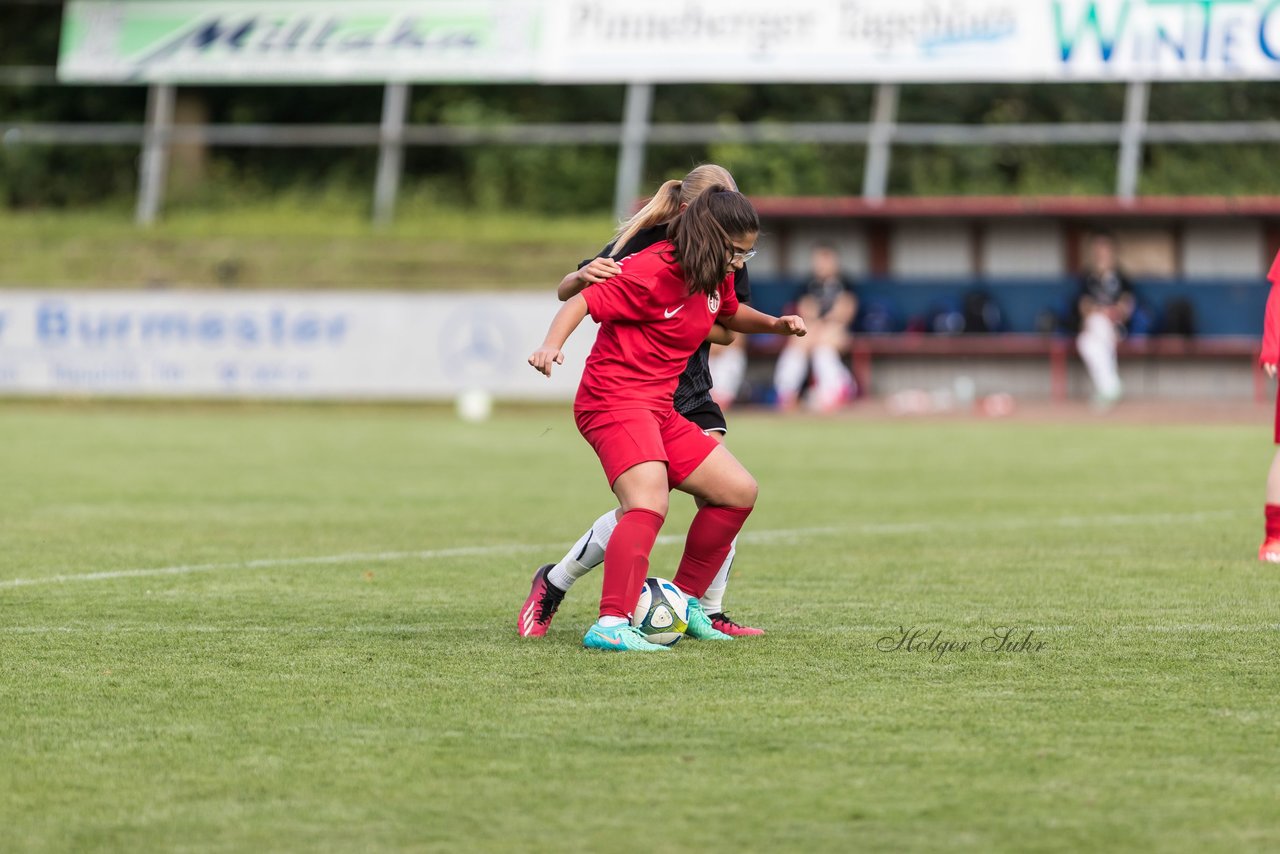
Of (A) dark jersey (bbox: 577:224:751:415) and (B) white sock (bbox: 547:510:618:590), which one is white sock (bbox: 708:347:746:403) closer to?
(A) dark jersey (bbox: 577:224:751:415)

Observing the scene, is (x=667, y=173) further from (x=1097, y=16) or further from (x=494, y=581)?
(x=494, y=581)

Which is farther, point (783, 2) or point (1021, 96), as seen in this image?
point (1021, 96)

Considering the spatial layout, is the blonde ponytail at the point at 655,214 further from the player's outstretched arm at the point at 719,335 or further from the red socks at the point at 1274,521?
the red socks at the point at 1274,521

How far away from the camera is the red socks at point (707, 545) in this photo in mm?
6195

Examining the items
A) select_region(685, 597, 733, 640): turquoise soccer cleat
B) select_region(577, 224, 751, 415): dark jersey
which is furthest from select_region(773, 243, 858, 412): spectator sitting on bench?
select_region(685, 597, 733, 640): turquoise soccer cleat

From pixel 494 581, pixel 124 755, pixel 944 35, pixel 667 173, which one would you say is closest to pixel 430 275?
pixel 667 173

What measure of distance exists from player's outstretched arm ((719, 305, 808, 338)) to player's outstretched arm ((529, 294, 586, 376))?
2.27 ft

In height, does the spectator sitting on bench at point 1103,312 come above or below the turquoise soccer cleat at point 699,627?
above

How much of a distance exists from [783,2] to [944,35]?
230 cm

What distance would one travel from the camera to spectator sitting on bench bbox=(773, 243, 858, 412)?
22.0 m

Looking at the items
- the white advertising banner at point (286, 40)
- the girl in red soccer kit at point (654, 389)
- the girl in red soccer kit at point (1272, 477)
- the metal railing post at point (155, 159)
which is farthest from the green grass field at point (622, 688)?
the metal railing post at point (155, 159)

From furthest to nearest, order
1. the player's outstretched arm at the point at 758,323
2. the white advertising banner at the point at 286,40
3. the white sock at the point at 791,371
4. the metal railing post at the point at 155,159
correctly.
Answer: the metal railing post at the point at 155,159 < the white advertising banner at the point at 286,40 < the white sock at the point at 791,371 < the player's outstretched arm at the point at 758,323

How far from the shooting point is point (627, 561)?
19.3ft

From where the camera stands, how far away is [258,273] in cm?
2461
